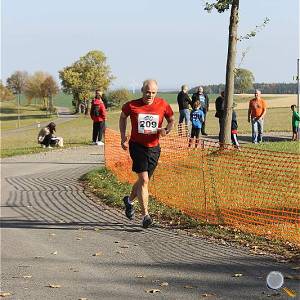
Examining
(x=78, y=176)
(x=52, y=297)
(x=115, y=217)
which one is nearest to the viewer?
(x=52, y=297)

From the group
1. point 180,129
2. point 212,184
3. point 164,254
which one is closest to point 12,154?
point 180,129

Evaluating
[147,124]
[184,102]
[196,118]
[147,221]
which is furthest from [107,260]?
[184,102]

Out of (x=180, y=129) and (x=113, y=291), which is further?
(x=180, y=129)

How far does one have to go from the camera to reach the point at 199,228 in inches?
307

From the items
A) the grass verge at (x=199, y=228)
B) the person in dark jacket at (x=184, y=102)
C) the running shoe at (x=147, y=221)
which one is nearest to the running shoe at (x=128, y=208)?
the grass verge at (x=199, y=228)

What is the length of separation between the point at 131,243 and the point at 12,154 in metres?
14.3

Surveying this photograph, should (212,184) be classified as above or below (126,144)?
below

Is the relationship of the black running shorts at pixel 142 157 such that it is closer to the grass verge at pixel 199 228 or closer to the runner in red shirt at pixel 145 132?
the runner in red shirt at pixel 145 132

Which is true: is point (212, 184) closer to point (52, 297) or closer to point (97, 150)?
point (52, 297)

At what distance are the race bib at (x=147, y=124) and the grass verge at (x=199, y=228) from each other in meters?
1.35

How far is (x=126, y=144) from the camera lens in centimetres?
841

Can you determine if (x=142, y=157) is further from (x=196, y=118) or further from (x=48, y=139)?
(x=48, y=139)

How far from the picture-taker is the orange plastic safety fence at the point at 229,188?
7.89 metres

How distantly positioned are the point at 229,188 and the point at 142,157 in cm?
276
